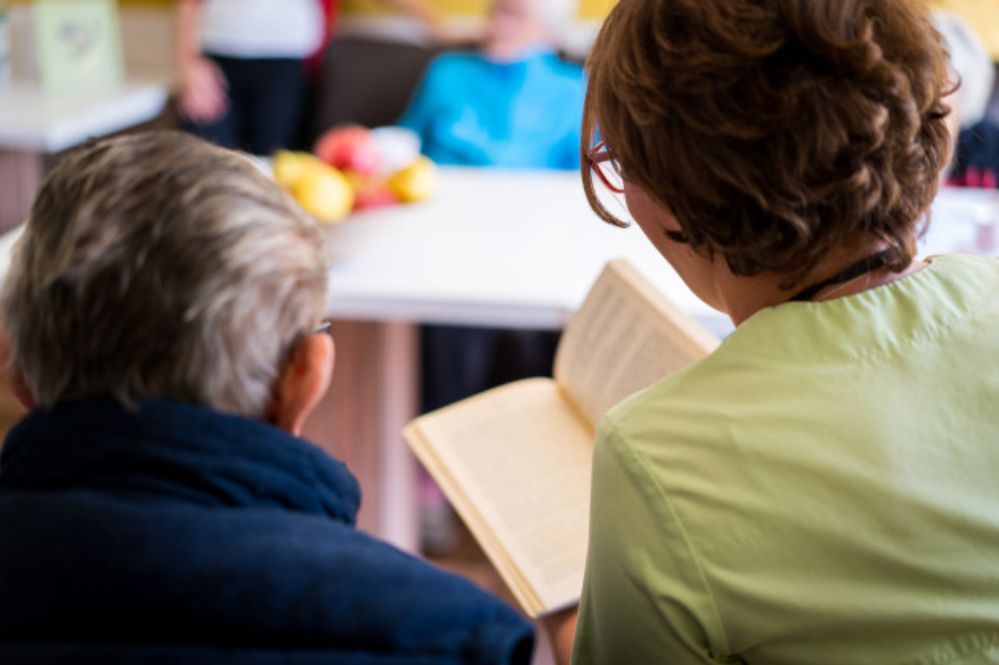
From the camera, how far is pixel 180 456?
60 cm

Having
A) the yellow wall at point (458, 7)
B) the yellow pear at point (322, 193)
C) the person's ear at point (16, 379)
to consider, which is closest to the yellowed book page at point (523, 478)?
the person's ear at point (16, 379)

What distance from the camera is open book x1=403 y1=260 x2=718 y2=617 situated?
1005mm

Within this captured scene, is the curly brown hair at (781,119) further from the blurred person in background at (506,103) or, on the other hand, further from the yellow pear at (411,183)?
the blurred person in background at (506,103)

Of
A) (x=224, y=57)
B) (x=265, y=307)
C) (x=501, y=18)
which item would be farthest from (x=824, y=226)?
(x=224, y=57)

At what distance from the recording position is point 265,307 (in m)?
0.64

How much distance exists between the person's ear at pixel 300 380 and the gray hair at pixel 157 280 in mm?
A: 11

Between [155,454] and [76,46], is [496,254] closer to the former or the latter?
[155,454]

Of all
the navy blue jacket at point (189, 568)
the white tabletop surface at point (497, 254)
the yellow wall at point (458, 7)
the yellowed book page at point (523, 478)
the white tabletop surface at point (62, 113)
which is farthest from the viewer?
the yellow wall at point (458, 7)

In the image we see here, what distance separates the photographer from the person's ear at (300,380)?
672 millimetres

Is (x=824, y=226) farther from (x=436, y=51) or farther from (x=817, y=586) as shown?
(x=436, y=51)

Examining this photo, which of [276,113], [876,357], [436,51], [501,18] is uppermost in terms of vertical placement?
[876,357]

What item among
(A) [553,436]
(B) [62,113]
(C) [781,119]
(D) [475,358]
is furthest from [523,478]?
(B) [62,113]

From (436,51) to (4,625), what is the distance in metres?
3.29

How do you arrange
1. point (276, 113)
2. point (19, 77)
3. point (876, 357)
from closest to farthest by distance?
point (876, 357) → point (19, 77) → point (276, 113)
